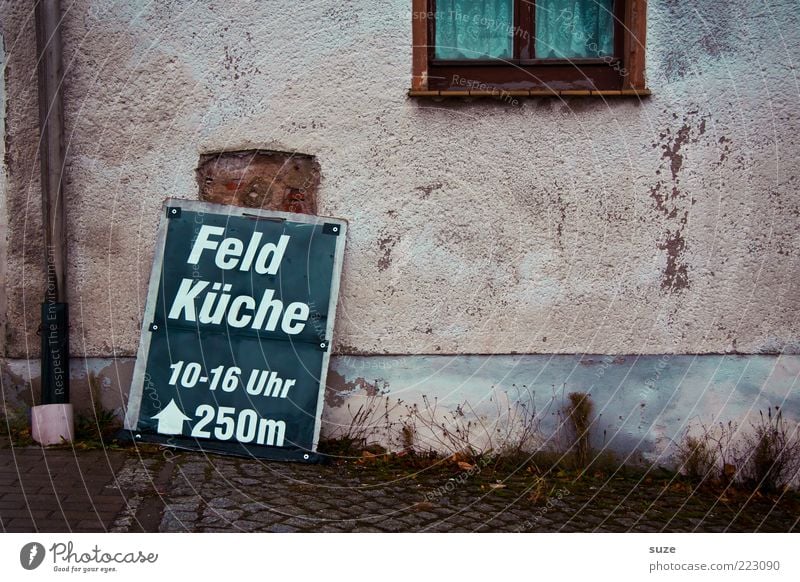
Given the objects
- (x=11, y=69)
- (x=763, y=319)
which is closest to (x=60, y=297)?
(x=11, y=69)

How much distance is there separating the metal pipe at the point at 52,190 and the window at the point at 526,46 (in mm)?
1912

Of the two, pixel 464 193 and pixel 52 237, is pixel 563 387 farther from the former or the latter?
pixel 52 237

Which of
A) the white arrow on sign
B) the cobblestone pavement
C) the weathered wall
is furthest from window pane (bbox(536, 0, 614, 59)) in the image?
the white arrow on sign

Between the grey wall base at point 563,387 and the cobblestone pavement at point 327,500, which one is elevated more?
the grey wall base at point 563,387

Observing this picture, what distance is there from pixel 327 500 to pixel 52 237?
2030 mm

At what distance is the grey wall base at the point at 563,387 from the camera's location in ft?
14.7

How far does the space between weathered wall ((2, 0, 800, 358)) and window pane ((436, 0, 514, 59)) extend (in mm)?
285

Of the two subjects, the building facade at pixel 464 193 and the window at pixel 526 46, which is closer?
the building facade at pixel 464 193

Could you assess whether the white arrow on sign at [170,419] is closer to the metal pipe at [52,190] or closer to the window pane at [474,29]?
the metal pipe at [52,190]

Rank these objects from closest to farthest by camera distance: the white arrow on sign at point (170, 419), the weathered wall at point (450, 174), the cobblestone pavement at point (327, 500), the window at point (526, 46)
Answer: the cobblestone pavement at point (327, 500)
the white arrow on sign at point (170, 419)
the weathered wall at point (450, 174)
the window at point (526, 46)

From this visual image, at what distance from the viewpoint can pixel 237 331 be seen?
427 centimetres

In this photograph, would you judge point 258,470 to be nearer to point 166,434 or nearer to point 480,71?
point 166,434

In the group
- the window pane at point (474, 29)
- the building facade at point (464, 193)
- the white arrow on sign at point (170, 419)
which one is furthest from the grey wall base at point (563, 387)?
the window pane at point (474, 29)

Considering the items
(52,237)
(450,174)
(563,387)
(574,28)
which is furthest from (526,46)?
(52,237)
